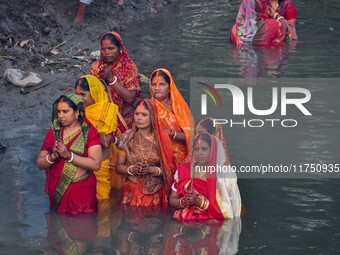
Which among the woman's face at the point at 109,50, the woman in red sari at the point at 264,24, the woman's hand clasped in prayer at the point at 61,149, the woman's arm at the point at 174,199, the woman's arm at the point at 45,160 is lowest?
the woman's arm at the point at 174,199

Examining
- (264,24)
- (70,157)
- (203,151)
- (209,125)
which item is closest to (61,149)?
(70,157)

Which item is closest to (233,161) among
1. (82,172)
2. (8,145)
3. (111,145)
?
(111,145)

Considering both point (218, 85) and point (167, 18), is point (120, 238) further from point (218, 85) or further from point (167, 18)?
point (167, 18)

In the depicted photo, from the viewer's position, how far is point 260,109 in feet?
29.5

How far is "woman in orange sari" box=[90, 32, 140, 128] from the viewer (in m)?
7.07

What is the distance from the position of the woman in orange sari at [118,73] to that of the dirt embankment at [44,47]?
150 cm

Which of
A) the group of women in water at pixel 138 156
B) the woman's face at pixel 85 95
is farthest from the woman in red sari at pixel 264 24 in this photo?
the woman's face at pixel 85 95

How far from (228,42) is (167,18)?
285 cm

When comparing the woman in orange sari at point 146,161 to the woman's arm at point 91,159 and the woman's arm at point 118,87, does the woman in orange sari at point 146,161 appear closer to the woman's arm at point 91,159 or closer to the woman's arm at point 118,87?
the woman's arm at point 91,159

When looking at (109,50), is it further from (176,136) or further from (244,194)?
(244,194)

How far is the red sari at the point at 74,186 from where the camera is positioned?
18.8 feet

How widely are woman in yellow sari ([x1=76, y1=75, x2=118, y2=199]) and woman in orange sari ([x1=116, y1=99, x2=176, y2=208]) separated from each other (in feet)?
0.84

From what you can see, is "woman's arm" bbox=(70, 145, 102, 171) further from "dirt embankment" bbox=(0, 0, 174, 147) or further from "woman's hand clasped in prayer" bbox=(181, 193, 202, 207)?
"dirt embankment" bbox=(0, 0, 174, 147)

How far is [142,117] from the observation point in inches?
233
